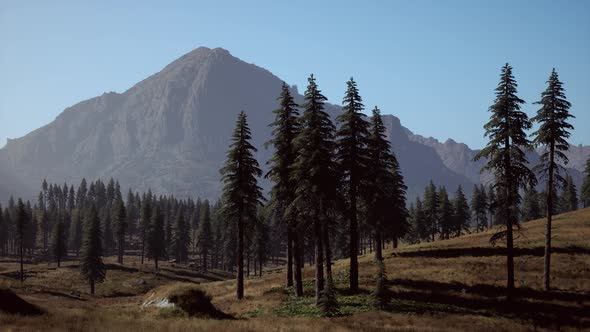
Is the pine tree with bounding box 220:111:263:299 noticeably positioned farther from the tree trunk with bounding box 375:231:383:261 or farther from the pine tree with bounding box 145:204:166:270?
the pine tree with bounding box 145:204:166:270

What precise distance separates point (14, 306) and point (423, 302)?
22644 millimetres

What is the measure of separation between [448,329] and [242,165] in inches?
792

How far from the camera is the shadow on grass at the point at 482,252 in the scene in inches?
1678

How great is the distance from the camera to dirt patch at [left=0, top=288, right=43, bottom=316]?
70.6 ft

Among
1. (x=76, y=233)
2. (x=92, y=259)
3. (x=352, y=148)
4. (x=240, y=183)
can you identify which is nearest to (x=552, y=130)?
(x=352, y=148)

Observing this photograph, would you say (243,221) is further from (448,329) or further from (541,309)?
(541,309)

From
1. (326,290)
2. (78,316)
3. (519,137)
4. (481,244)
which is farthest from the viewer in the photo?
(481,244)

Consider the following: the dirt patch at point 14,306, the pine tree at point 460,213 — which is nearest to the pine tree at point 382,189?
the dirt patch at point 14,306

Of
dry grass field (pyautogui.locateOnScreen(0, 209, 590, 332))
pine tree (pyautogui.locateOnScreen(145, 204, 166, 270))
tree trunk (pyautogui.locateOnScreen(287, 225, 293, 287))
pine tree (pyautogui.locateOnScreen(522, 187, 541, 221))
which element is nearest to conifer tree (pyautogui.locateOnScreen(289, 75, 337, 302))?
tree trunk (pyautogui.locateOnScreen(287, 225, 293, 287))

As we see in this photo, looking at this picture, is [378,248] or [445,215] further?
[445,215]

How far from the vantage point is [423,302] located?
2961 centimetres

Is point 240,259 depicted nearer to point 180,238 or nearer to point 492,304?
point 492,304

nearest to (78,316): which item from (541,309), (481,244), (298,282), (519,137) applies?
(298,282)

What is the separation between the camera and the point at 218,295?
143 feet
